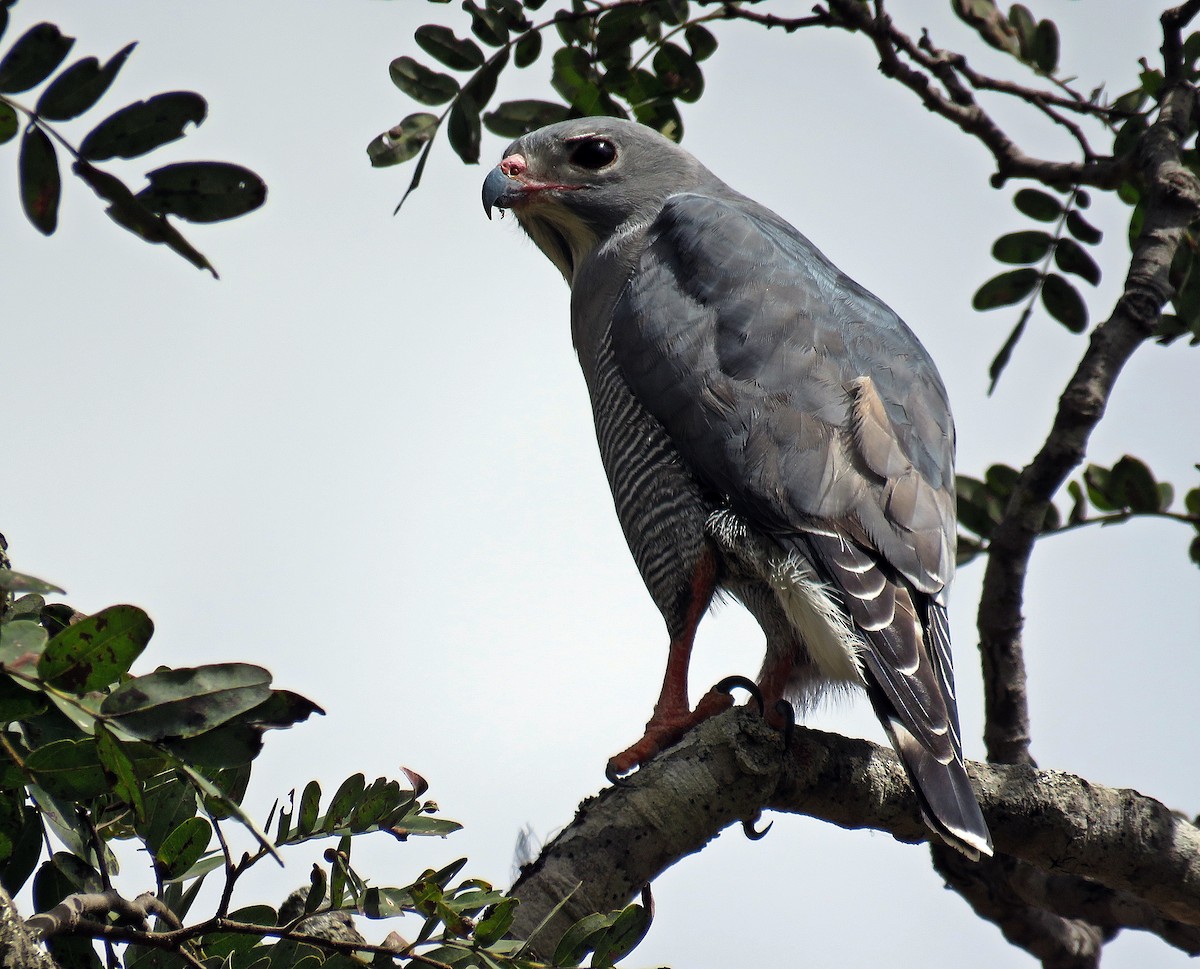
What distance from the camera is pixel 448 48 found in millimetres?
3639

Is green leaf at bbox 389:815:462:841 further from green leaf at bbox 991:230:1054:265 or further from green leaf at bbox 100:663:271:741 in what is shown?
green leaf at bbox 991:230:1054:265

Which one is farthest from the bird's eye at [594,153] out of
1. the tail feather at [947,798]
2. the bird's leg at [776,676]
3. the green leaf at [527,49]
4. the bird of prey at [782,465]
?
the tail feather at [947,798]

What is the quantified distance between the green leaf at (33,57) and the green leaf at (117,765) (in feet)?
2.32

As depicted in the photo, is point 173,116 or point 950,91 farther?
point 950,91

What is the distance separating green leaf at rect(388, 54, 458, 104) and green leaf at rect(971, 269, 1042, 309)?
1.80 metres

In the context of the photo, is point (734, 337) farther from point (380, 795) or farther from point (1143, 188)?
point (380, 795)

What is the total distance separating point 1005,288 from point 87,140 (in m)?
3.37

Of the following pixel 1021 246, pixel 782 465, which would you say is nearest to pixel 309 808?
pixel 782 465

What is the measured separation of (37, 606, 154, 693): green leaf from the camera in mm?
1406

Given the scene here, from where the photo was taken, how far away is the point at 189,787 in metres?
1.86

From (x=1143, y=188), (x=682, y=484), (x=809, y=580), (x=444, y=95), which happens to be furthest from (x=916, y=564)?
(x=444, y=95)

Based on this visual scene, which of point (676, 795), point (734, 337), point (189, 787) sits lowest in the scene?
point (189, 787)

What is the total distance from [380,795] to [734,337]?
2.04 m

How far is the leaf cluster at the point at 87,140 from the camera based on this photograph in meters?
1.39
